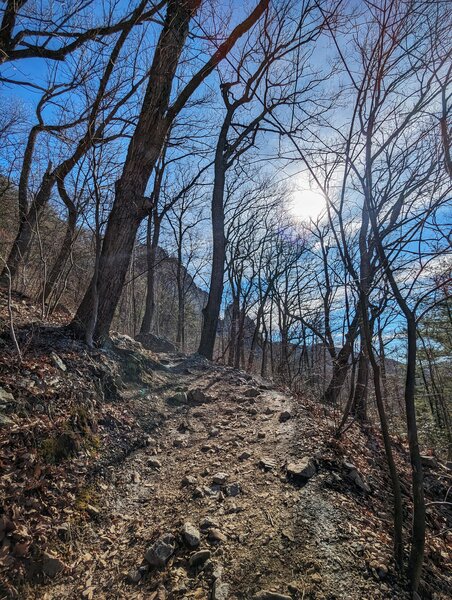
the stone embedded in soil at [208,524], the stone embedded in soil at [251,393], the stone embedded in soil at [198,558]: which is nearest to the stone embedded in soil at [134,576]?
the stone embedded in soil at [198,558]

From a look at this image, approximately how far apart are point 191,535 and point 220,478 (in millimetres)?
662

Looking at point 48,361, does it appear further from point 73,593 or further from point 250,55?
point 250,55

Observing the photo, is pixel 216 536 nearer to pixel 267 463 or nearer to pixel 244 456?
pixel 267 463

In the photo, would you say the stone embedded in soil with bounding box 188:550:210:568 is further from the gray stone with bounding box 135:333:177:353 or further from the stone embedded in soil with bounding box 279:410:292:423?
the gray stone with bounding box 135:333:177:353

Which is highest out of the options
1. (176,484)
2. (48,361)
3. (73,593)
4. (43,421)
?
(48,361)

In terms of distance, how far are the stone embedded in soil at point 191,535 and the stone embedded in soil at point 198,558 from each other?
0.25ft

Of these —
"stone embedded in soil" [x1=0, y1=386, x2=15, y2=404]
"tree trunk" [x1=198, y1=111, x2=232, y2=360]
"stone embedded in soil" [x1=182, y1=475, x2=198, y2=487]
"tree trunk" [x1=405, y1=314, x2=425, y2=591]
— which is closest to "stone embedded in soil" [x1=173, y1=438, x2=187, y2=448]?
"stone embedded in soil" [x1=182, y1=475, x2=198, y2=487]

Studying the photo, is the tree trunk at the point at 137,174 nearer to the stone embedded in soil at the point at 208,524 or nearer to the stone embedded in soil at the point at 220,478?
the stone embedded in soil at the point at 220,478

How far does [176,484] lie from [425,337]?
45.0ft

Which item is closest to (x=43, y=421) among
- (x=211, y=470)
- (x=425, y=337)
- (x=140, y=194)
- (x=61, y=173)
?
(x=211, y=470)

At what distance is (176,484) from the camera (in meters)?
2.72

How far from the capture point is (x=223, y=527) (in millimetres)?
2125

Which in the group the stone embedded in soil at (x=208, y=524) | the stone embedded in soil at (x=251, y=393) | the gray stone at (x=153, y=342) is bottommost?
the stone embedded in soil at (x=208, y=524)

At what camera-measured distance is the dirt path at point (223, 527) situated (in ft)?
5.68
